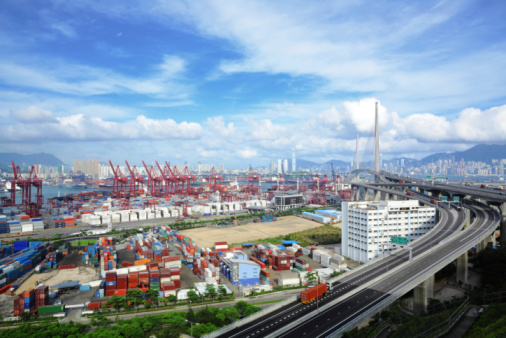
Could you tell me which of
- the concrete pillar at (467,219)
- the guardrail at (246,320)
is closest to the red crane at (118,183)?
the guardrail at (246,320)

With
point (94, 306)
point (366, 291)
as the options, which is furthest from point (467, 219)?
point (94, 306)

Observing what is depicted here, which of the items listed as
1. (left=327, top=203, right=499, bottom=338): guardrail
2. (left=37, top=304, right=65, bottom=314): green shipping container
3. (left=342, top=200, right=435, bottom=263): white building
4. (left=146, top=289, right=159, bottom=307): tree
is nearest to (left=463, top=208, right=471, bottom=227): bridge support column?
(left=342, top=200, right=435, bottom=263): white building

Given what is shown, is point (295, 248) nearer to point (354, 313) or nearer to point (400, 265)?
point (400, 265)

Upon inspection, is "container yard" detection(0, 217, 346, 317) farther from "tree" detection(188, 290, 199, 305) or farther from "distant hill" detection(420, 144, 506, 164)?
"distant hill" detection(420, 144, 506, 164)

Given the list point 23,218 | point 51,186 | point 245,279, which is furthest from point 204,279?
point 51,186

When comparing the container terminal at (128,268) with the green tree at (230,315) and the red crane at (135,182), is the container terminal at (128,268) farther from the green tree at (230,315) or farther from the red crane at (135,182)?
the red crane at (135,182)
